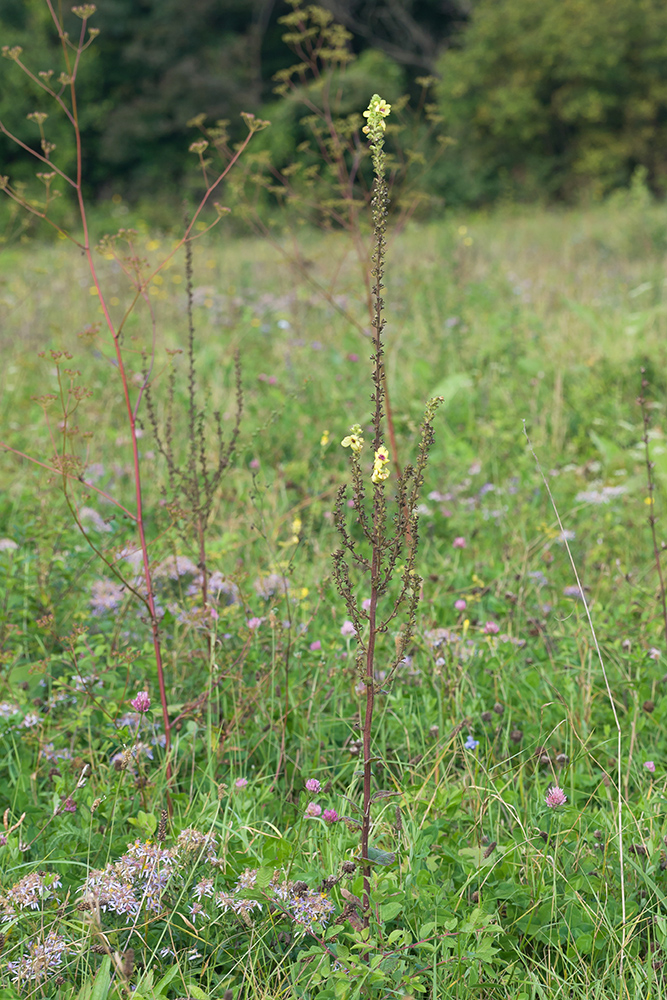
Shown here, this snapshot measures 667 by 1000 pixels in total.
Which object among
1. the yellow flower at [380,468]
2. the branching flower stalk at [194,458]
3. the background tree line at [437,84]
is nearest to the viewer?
the yellow flower at [380,468]

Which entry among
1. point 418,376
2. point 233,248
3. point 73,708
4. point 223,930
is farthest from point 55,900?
point 233,248

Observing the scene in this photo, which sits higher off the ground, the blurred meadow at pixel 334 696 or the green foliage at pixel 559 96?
→ the green foliage at pixel 559 96

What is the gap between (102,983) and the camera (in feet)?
3.83

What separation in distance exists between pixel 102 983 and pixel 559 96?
76.9 feet

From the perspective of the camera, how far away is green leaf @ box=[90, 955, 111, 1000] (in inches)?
45.7

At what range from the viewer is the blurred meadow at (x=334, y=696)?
126 centimetres

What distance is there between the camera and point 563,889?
1424mm

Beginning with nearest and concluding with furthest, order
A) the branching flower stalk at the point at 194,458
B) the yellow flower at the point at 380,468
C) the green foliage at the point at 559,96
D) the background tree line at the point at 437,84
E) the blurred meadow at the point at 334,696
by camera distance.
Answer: the yellow flower at the point at 380,468 → the blurred meadow at the point at 334,696 → the branching flower stalk at the point at 194,458 → the green foliage at the point at 559,96 → the background tree line at the point at 437,84

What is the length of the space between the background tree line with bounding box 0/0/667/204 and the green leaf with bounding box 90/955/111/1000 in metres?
19.8

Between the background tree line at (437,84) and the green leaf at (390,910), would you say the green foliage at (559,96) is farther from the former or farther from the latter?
the green leaf at (390,910)

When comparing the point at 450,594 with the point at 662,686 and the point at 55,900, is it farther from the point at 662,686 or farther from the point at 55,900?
the point at 55,900

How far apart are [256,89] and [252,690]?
26.1 m

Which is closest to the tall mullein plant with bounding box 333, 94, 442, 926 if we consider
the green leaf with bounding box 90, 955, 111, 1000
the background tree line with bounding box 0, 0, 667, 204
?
the green leaf with bounding box 90, 955, 111, 1000

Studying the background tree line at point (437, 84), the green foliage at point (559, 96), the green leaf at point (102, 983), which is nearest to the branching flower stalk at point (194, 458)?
the green leaf at point (102, 983)
